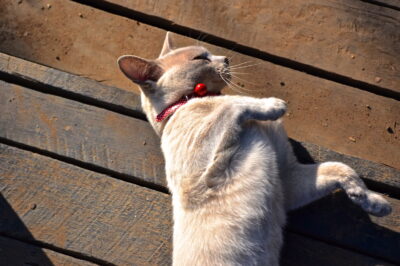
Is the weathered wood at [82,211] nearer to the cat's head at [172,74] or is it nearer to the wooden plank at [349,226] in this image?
the cat's head at [172,74]

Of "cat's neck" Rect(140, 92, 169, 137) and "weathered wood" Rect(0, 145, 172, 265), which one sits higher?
"cat's neck" Rect(140, 92, 169, 137)

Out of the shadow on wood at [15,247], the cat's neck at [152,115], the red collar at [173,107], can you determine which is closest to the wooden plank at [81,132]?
the cat's neck at [152,115]

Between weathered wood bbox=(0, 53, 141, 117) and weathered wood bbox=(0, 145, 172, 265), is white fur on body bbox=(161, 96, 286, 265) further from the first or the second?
weathered wood bbox=(0, 53, 141, 117)

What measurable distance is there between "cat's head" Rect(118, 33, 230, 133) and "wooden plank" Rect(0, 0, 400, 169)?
422mm

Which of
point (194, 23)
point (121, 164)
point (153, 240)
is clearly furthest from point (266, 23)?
point (153, 240)

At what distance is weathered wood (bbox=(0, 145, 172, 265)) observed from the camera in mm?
2158

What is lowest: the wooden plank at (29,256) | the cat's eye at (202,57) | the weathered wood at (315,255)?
the wooden plank at (29,256)

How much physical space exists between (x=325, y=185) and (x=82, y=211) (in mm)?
1284

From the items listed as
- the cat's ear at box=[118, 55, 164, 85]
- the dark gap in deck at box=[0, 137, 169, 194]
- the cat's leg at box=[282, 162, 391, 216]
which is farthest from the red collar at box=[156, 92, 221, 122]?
the cat's leg at box=[282, 162, 391, 216]

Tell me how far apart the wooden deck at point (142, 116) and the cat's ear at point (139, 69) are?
26cm

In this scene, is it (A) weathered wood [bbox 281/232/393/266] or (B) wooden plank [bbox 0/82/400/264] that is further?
(B) wooden plank [bbox 0/82/400/264]

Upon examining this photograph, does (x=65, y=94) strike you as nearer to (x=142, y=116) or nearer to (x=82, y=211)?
(x=142, y=116)

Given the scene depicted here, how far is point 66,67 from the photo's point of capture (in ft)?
8.84

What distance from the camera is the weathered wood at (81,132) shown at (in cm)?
225
